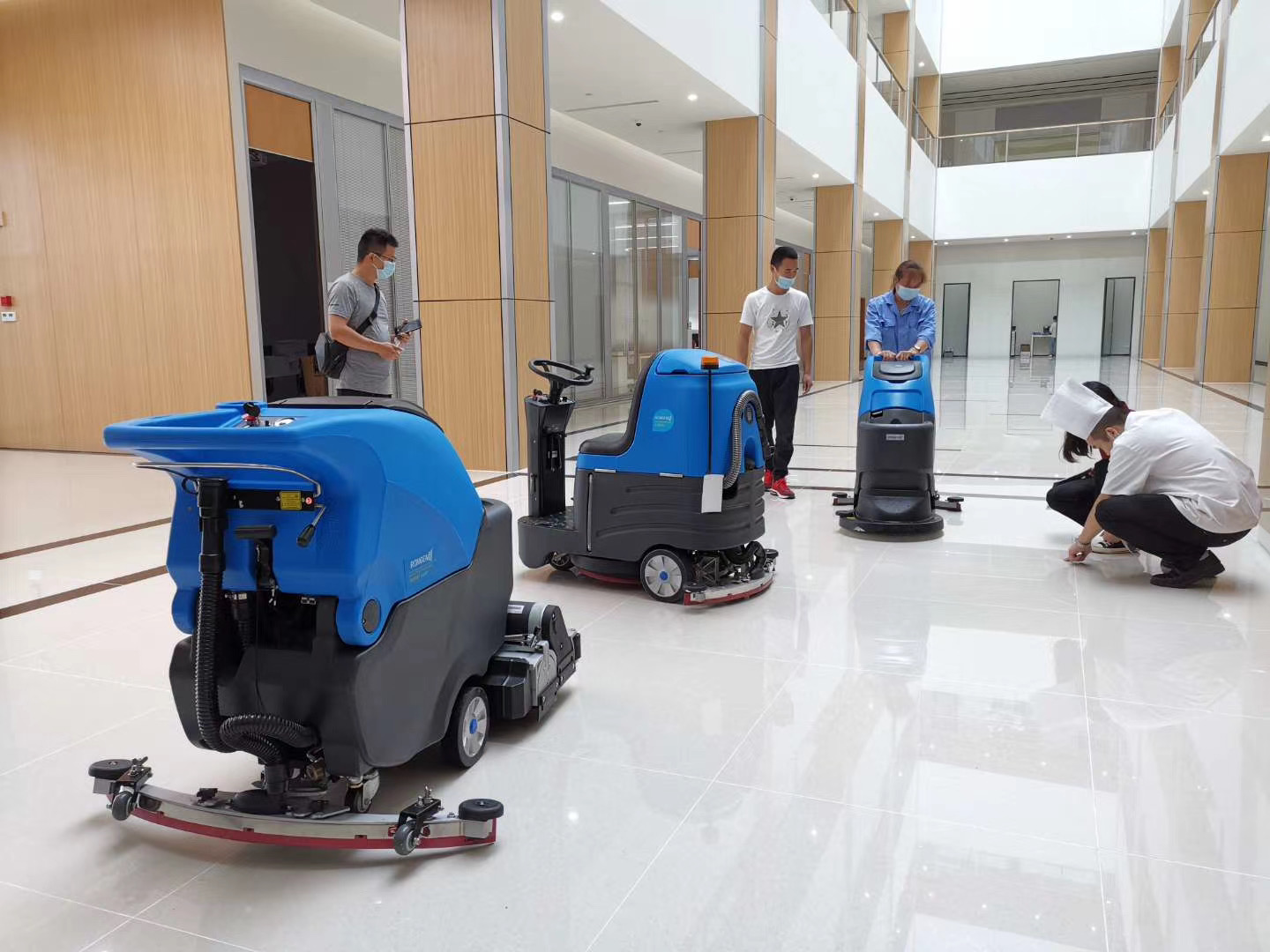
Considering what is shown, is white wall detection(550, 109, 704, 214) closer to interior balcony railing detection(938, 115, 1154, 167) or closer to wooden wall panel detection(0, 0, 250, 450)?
wooden wall panel detection(0, 0, 250, 450)

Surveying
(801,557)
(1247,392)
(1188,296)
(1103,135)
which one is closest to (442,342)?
(801,557)

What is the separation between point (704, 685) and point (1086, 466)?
493 centimetres

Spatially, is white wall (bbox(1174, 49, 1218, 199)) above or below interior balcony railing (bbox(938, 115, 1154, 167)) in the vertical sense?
below

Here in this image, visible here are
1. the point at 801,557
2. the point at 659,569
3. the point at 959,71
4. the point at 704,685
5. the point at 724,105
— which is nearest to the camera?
the point at 704,685

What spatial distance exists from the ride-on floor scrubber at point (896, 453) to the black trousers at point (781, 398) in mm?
915

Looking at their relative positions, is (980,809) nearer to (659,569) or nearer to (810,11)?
(659,569)

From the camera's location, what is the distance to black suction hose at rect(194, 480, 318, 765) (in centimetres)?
169

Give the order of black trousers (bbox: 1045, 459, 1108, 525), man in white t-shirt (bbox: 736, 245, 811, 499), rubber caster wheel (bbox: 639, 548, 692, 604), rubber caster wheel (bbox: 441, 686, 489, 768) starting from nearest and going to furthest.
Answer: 1. rubber caster wheel (bbox: 441, 686, 489, 768)
2. rubber caster wheel (bbox: 639, 548, 692, 604)
3. black trousers (bbox: 1045, 459, 1108, 525)
4. man in white t-shirt (bbox: 736, 245, 811, 499)

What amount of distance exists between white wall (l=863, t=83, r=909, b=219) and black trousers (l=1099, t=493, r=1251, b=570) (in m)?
12.9

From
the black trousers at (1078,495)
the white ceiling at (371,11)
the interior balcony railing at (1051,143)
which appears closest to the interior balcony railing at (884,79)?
the interior balcony railing at (1051,143)

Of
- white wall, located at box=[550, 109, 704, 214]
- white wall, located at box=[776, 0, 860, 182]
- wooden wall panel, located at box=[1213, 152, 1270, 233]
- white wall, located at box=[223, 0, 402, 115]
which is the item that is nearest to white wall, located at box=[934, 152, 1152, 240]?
wooden wall panel, located at box=[1213, 152, 1270, 233]

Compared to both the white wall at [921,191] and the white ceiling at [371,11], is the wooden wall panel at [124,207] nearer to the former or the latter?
the white ceiling at [371,11]

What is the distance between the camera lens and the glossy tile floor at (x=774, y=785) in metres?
1.63

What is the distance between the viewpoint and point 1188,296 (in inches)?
674
